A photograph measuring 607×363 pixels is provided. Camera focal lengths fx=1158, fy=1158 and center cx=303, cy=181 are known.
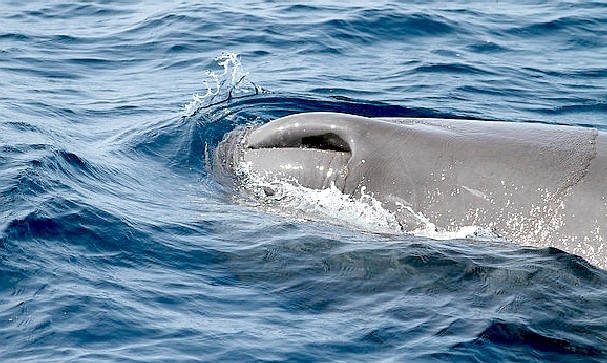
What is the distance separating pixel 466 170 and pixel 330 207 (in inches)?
49.0

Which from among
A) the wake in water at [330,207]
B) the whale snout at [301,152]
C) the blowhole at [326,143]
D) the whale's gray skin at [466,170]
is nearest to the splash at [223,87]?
the whale snout at [301,152]

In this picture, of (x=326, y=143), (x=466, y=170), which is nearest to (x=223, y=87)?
(x=326, y=143)

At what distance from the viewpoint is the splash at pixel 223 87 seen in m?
14.9

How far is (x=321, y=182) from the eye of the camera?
1019 cm

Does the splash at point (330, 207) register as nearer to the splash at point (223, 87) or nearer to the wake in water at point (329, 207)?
the wake in water at point (329, 207)

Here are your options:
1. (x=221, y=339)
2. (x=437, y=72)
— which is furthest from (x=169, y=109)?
(x=221, y=339)

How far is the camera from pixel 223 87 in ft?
52.3

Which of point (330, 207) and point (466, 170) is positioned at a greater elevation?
point (466, 170)

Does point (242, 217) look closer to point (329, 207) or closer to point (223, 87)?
point (329, 207)

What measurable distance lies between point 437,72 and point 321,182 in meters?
7.88

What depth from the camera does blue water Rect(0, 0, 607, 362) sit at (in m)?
7.52

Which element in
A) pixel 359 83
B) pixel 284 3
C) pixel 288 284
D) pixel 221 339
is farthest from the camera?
pixel 284 3

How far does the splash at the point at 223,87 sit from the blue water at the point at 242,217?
0.07 meters

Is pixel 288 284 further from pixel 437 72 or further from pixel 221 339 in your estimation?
pixel 437 72
